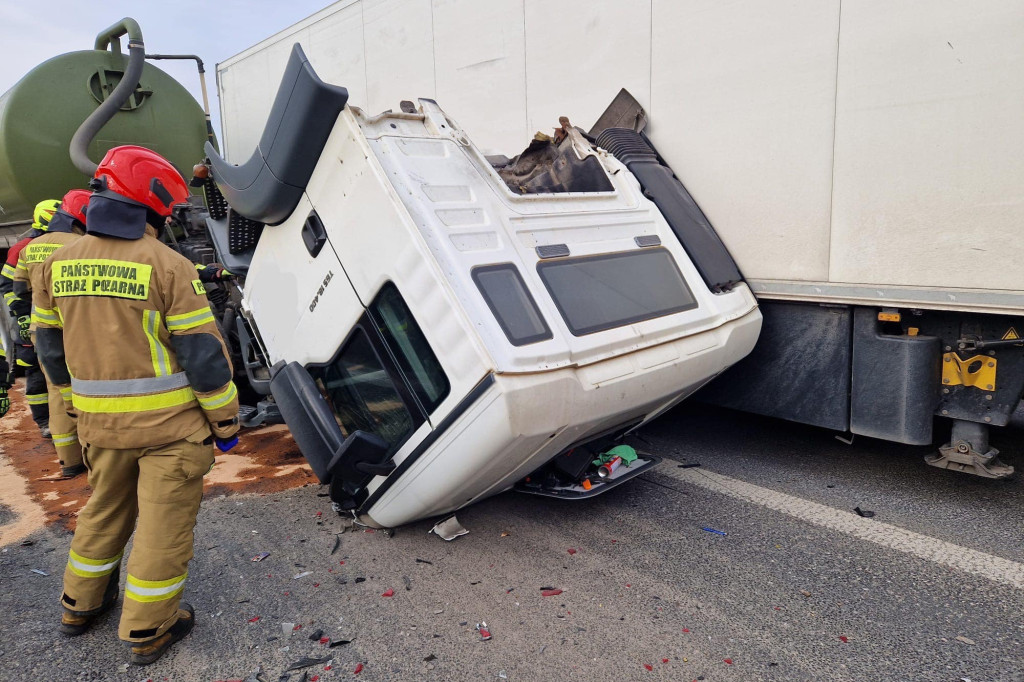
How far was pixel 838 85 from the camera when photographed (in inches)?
133

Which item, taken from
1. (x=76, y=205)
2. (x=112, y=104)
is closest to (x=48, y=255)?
(x=76, y=205)

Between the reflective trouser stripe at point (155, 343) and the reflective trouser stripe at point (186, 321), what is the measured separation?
0.04 meters

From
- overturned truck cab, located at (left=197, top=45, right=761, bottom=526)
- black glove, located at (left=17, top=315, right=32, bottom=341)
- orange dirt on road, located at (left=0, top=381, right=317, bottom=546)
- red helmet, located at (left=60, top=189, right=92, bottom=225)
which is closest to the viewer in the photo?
overturned truck cab, located at (left=197, top=45, right=761, bottom=526)

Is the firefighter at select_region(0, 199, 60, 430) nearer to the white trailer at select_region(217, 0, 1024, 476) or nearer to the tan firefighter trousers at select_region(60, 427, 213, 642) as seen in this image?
the tan firefighter trousers at select_region(60, 427, 213, 642)

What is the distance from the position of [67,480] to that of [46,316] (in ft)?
6.68

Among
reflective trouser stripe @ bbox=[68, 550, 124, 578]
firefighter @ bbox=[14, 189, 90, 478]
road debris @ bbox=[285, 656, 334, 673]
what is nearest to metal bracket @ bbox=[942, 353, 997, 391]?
road debris @ bbox=[285, 656, 334, 673]

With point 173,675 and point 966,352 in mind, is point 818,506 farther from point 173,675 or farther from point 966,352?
point 173,675

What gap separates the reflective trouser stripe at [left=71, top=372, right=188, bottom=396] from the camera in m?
2.47

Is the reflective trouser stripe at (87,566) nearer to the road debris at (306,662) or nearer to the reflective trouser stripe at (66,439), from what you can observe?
the road debris at (306,662)

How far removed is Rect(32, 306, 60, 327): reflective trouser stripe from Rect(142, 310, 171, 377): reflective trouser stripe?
0.52 meters

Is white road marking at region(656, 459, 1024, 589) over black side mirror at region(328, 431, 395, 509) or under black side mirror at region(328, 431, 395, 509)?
under

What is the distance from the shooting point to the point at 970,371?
3.34 meters

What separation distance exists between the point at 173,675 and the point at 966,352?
11.5ft

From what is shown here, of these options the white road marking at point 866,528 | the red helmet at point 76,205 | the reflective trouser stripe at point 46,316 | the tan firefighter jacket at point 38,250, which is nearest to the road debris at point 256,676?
the reflective trouser stripe at point 46,316
